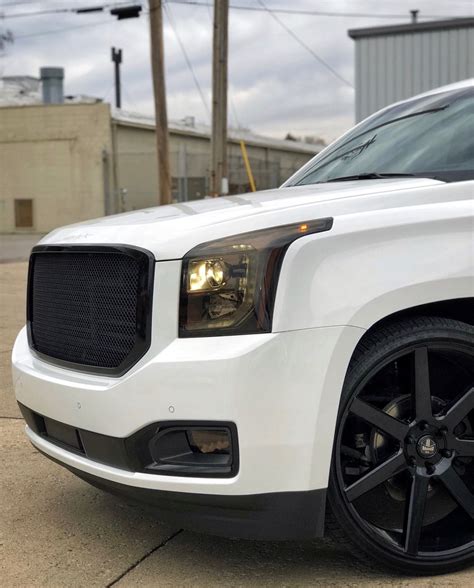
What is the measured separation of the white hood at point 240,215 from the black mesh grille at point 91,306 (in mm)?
78

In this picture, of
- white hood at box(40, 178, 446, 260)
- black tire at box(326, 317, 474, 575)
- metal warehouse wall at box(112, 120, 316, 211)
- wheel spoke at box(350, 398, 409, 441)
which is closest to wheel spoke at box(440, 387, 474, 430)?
black tire at box(326, 317, 474, 575)

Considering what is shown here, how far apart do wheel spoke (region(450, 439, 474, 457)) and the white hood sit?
0.88m

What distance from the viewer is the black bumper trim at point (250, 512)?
2.61 m

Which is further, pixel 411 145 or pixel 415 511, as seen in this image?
pixel 411 145

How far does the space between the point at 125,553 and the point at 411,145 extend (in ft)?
7.36

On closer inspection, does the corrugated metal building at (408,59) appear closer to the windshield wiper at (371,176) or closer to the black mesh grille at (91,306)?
the windshield wiper at (371,176)

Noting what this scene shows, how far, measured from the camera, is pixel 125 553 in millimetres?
3125

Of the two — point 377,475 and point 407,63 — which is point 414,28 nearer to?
point 407,63

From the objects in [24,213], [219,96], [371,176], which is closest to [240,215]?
[371,176]

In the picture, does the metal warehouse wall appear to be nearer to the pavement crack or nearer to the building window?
the building window

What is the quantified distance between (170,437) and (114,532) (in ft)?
2.99

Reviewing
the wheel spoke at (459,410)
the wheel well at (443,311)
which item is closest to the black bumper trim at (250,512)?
the wheel spoke at (459,410)

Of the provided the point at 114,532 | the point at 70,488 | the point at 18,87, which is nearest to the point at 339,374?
the point at 114,532

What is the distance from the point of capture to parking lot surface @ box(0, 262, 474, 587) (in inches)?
113
